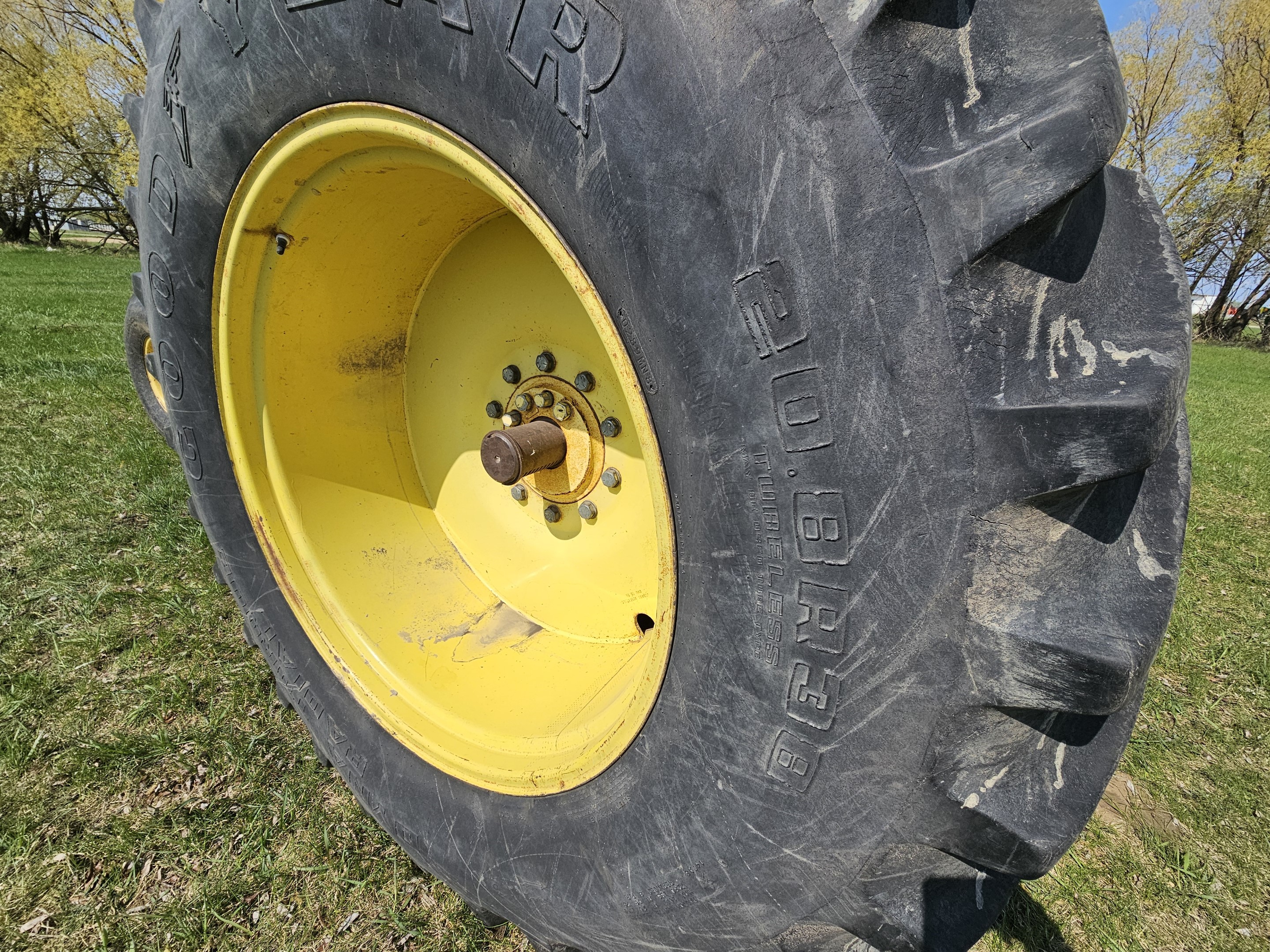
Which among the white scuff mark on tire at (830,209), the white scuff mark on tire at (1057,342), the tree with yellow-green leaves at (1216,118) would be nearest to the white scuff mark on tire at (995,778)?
the white scuff mark on tire at (1057,342)

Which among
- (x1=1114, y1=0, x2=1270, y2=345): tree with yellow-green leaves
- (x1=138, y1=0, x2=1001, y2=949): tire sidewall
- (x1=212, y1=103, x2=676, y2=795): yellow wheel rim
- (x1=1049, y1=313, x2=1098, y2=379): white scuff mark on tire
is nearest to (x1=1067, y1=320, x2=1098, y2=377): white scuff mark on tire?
(x1=1049, y1=313, x2=1098, y2=379): white scuff mark on tire

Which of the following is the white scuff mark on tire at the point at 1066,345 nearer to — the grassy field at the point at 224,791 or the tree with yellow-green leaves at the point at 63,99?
the grassy field at the point at 224,791

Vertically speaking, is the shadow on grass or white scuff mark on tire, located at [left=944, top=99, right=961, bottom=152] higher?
white scuff mark on tire, located at [left=944, top=99, right=961, bottom=152]

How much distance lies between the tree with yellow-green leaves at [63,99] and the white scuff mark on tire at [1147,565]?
2506cm

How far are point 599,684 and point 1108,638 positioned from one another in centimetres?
86

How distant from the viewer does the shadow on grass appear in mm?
1517

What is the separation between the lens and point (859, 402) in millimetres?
732

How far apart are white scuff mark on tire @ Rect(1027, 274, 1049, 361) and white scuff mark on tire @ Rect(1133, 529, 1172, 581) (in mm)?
313

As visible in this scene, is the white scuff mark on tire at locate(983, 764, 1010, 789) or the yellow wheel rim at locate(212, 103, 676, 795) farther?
the yellow wheel rim at locate(212, 103, 676, 795)

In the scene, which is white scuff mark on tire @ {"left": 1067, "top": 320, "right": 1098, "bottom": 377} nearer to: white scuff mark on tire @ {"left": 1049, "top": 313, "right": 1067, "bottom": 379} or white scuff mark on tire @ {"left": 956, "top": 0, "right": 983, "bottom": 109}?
white scuff mark on tire @ {"left": 1049, "top": 313, "right": 1067, "bottom": 379}

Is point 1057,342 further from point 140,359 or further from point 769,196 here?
point 140,359

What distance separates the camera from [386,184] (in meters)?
1.25

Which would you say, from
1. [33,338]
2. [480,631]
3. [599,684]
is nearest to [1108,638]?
[599,684]

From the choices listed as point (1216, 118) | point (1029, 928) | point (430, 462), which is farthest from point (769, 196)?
point (1216, 118)
